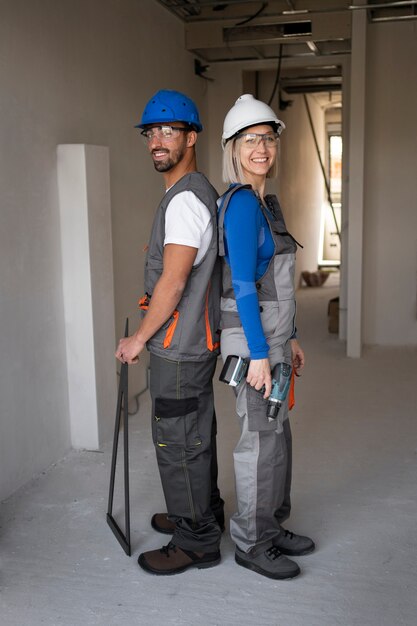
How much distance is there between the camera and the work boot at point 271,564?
→ 2426 millimetres

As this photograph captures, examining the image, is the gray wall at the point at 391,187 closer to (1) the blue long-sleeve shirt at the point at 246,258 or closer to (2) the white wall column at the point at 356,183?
(2) the white wall column at the point at 356,183

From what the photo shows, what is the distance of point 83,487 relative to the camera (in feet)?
10.5

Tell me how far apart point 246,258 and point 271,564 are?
1.04 meters

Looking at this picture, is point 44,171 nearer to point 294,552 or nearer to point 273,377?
point 273,377

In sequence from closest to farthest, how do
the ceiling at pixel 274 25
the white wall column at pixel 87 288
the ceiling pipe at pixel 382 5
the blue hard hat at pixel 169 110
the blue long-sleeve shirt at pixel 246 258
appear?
1. the blue long-sleeve shirt at pixel 246 258
2. the blue hard hat at pixel 169 110
3. the white wall column at pixel 87 288
4. the ceiling pipe at pixel 382 5
5. the ceiling at pixel 274 25

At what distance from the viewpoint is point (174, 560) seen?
2.49 metres

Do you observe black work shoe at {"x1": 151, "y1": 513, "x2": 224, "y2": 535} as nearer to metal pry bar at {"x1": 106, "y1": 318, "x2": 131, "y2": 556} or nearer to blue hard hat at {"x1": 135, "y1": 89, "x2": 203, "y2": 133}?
metal pry bar at {"x1": 106, "y1": 318, "x2": 131, "y2": 556}

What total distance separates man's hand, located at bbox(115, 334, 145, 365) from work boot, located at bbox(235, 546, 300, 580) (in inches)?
31.0

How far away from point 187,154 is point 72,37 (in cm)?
146

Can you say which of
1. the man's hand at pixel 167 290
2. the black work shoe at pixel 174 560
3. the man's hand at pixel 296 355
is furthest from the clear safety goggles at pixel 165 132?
the black work shoe at pixel 174 560

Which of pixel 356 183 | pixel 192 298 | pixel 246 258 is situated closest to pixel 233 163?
pixel 246 258

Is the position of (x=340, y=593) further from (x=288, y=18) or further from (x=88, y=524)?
(x=288, y=18)

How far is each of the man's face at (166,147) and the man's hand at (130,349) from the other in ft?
1.88

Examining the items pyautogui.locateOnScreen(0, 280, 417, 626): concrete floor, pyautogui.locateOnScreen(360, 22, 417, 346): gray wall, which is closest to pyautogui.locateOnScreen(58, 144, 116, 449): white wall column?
pyautogui.locateOnScreen(0, 280, 417, 626): concrete floor
